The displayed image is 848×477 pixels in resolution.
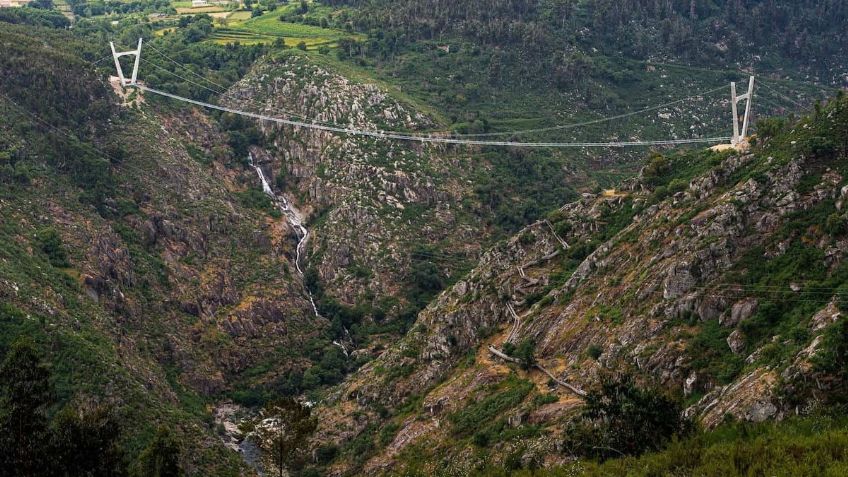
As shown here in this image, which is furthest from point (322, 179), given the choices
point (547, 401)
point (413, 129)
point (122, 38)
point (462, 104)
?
point (547, 401)

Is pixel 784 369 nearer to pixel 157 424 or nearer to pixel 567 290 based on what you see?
pixel 567 290

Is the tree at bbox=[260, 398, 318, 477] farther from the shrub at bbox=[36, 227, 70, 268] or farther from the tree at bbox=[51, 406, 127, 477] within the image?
the shrub at bbox=[36, 227, 70, 268]

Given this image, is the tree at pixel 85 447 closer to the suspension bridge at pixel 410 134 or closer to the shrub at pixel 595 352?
the shrub at pixel 595 352

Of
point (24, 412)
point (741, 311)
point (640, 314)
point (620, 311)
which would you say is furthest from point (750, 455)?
point (24, 412)

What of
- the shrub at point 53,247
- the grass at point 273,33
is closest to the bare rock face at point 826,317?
the shrub at point 53,247

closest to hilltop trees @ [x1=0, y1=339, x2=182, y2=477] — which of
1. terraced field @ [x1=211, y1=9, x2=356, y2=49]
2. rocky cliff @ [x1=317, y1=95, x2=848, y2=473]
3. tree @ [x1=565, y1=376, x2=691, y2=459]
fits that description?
rocky cliff @ [x1=317, y1=95, x2=848, y2=473]
